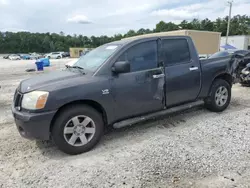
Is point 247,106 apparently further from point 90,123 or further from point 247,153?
point 90,123

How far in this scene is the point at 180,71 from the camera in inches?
167

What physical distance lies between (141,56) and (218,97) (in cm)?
228

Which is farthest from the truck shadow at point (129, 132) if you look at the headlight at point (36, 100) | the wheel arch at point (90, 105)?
the headlight at point (36, 100)

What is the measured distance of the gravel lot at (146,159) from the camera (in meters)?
2.71

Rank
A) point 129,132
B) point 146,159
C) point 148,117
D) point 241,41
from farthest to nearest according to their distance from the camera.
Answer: point 241,41 → point 129,132 → point 148,117 → point 146,159

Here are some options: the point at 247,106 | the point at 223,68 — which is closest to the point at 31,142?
the point at 223,68

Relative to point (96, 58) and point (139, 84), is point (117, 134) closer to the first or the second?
point (139, 84)

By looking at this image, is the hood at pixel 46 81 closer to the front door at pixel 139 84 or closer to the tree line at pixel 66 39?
the front door at pixel 139 84

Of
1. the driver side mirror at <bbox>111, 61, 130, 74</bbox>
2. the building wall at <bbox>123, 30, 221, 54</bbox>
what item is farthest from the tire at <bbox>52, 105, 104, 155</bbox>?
the building wall at <bbox>123, 30, 221, 54</bbox>

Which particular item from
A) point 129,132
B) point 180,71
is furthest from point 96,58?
point 180,71

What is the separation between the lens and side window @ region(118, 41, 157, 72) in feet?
12.4

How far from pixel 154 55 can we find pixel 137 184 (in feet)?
7.61

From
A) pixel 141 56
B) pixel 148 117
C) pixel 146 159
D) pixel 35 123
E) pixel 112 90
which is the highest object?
pixel 141 56

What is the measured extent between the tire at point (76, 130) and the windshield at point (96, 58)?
29.5 inches
